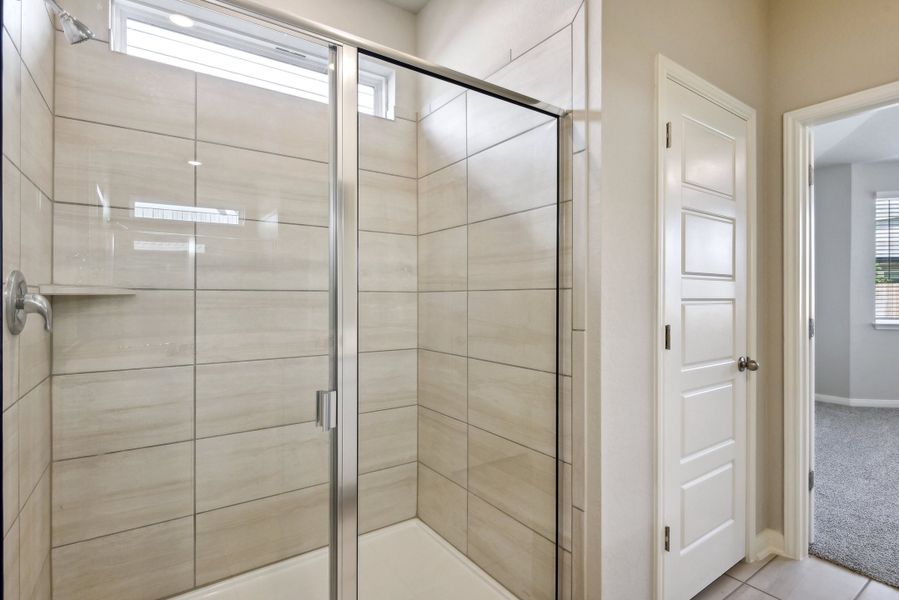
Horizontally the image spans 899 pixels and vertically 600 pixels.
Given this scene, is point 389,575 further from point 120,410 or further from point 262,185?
point 262,185

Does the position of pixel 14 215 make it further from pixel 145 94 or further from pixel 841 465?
A: pixel 841 465

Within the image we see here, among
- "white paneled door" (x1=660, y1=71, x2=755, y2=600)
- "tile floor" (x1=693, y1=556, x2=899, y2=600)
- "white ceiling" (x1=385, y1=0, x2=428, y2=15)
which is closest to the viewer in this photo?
"white paneled door" (x1=660, y1=71, x2=755, y2=600)

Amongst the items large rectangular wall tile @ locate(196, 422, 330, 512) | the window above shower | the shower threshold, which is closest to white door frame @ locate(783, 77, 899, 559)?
the shower threshold

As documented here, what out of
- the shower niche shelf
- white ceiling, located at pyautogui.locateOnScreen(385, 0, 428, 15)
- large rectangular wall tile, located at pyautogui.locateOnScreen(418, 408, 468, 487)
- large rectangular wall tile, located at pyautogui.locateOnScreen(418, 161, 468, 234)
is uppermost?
white ceiling, located at pyautogui.locateOnScreen(385, 0, 428, 15)

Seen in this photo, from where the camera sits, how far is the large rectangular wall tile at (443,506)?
1.47 metres

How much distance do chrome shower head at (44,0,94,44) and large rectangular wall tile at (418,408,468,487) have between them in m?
1.35

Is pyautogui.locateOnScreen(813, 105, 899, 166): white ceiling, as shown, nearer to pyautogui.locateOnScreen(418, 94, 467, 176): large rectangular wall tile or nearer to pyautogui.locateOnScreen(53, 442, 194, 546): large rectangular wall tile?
pyautogui.locateOnScreen(418, 94, 467, 176): large rectangular wall tile

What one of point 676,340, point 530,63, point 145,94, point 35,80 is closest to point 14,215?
point 35,80

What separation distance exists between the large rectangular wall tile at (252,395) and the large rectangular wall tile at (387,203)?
45cm

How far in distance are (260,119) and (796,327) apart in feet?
7.65

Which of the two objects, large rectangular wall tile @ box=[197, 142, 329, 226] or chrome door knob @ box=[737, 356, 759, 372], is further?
chrome door knob @ box=[737, 356, 759, 372]

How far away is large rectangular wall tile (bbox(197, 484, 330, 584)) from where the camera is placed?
1.37 m

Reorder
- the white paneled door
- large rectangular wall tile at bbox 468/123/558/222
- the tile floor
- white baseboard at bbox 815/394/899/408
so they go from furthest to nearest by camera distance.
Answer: white baseboard at bbox 815/394/899/408, the tile floor, the white paneled door, large rectangular wall tile at bbox 468/123/558/222

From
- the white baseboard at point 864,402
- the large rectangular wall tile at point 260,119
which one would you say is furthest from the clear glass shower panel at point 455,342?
the white baseboard at point 864,402
